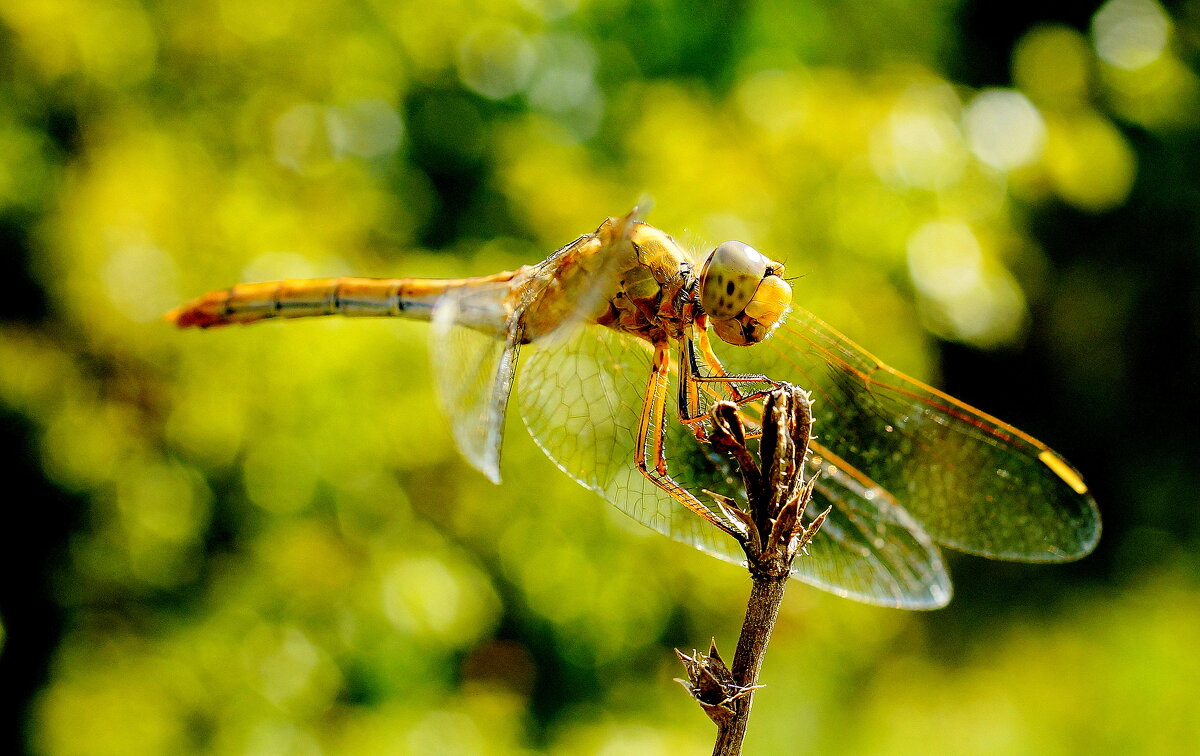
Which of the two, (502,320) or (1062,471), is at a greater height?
(1062,471)

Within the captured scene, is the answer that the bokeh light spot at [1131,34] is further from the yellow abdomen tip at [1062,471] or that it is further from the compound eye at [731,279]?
the compound eye at [731,279]

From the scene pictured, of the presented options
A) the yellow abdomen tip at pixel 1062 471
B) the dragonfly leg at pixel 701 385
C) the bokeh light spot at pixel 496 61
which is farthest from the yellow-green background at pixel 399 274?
the yellow abdomen tip at pixel 1062 471

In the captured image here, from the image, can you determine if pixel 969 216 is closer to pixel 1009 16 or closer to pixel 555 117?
pixel 555 117

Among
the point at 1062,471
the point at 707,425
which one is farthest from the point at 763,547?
the point at 1062,471

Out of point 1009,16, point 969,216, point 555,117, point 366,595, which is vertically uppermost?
point 1009,16

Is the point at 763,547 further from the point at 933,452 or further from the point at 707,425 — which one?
the point at 933,452

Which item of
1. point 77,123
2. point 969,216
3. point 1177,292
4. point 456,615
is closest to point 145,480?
point 456,615

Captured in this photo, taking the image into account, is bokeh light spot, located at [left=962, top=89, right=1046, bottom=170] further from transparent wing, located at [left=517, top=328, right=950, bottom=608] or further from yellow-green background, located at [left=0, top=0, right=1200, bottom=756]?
transparent wing, located at [left=517, top=328, right=950, bottom=608]

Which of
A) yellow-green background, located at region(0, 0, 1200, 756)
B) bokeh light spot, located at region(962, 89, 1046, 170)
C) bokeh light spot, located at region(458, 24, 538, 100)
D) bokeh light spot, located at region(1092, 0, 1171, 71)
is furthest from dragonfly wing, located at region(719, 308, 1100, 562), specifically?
bokeh light spot, located at region(1092, 0, 1171, 71)
